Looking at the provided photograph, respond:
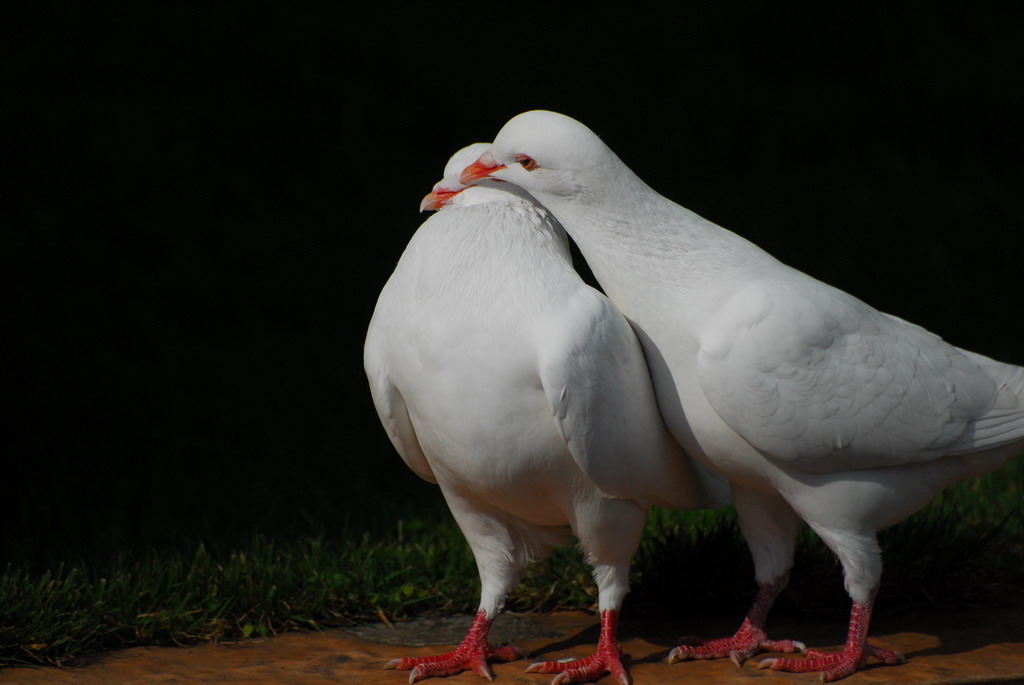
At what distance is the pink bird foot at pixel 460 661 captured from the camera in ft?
11.4

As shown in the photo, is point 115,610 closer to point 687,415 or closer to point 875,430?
point 687,415

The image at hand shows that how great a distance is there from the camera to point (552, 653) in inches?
147

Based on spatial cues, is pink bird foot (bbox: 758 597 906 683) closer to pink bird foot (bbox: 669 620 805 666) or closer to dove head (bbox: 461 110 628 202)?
pink bird foot (bbox: 669 620 805 666)

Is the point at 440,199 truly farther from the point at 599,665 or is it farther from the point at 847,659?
the point at 847,659

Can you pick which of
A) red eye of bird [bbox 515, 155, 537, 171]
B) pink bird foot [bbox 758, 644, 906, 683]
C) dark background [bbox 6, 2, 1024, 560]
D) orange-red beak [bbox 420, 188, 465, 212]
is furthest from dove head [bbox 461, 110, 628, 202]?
dark background [bbox 6, 2, 1024, 560]

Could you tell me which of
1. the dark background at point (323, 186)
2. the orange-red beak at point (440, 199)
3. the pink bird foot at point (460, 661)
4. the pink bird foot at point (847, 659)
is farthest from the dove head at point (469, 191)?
the dark background at point (323, 186)

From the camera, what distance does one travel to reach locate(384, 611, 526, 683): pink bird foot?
11.4ft

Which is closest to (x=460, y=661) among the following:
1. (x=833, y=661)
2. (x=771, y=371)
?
(x=833, y=661)

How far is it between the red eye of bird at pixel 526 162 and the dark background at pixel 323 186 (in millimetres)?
2225

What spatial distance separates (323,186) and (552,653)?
4863mm

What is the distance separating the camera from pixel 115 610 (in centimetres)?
376

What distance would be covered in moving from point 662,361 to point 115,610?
1.80 metres

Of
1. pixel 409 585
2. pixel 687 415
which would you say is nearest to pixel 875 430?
pixel 687 415

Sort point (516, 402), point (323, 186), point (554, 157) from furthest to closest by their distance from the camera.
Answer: point (323, 186), point (554, 157), point (516, 402)
